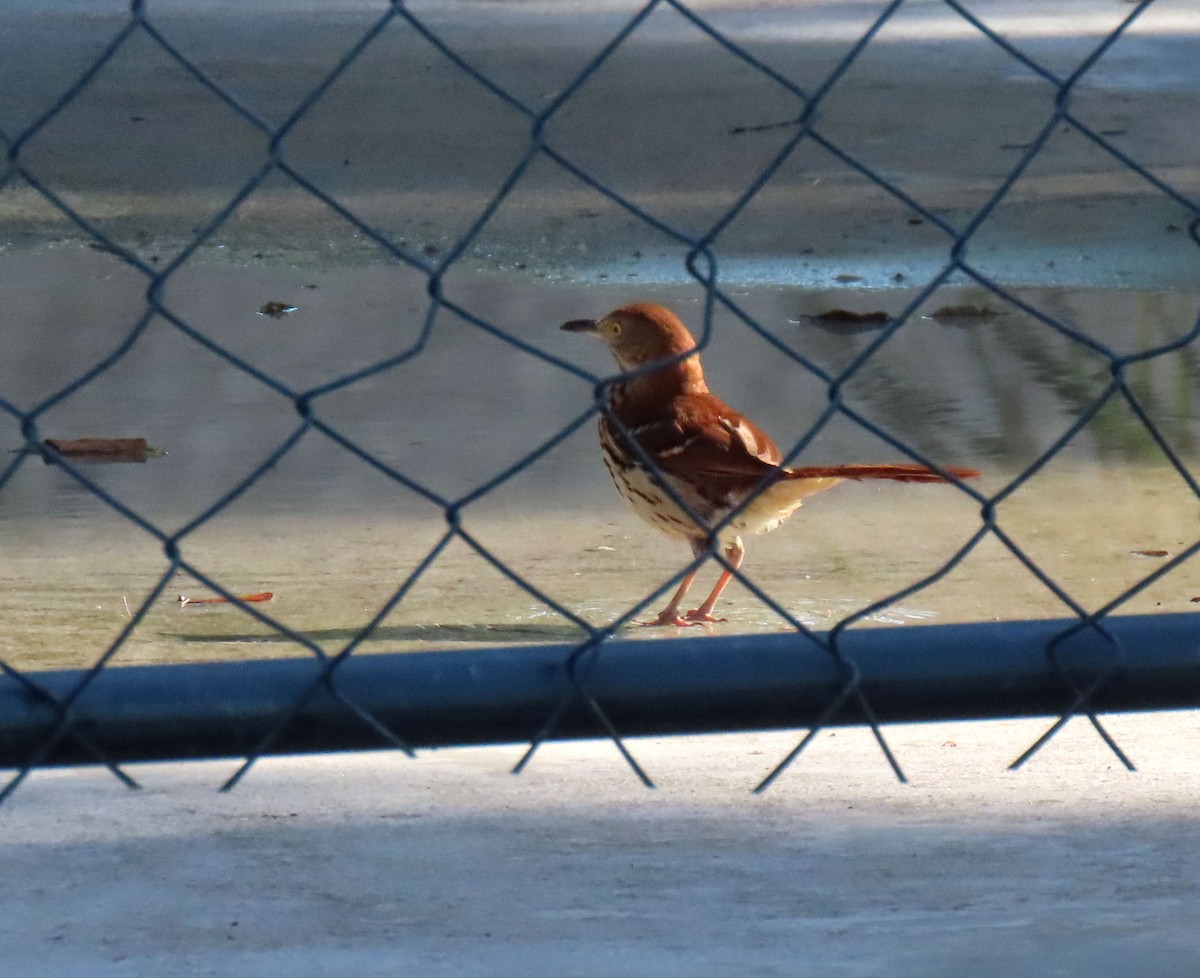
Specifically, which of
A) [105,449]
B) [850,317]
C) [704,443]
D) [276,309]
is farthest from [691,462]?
[276,309]

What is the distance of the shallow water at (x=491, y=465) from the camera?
13.6ft

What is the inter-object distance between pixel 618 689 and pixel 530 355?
269 centimetres

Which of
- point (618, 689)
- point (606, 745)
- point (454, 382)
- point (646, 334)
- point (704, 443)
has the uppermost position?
point (618, 689)

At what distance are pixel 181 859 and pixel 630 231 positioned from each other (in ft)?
18.8

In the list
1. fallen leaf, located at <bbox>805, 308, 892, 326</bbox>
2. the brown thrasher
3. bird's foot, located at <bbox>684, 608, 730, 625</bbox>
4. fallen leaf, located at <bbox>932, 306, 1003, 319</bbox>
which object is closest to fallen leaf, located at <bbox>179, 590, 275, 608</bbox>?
the brown thrasher

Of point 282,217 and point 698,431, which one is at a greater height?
point 698,431

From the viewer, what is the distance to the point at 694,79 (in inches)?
436

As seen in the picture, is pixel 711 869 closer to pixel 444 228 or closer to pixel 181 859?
pixel 181 859

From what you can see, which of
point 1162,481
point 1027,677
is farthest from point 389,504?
point 1027,677

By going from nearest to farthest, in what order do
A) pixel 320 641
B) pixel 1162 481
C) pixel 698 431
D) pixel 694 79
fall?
1. pixel 320 641
2. pixel 698 431
3. pixel 1162 481
4. pixel 694 79

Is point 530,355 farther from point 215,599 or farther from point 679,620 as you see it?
point 215,599

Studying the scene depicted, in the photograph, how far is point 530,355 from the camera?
4281mm

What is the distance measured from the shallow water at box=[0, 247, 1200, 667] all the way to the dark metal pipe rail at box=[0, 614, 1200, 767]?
6.64 ft

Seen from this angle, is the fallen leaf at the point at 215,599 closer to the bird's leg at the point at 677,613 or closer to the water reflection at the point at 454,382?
the water reflection at the point at 454,382
